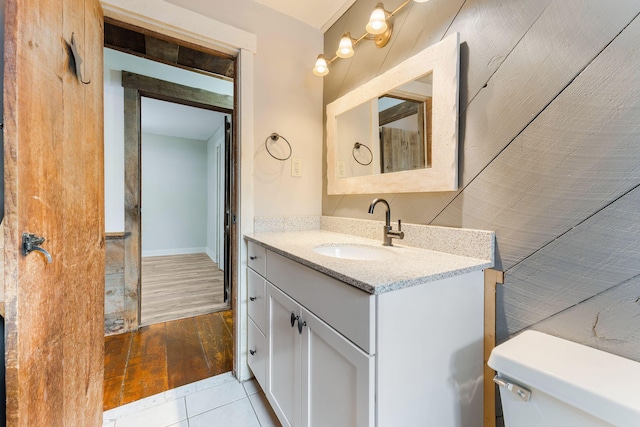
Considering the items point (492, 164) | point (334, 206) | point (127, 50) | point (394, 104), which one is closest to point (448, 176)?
point (492, 164)

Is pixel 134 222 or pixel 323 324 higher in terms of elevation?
pixel 134 222

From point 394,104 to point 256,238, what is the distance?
3.31 feet

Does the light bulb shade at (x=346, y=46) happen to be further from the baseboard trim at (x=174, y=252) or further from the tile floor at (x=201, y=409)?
the baseboard trim at (x=174, y=252)

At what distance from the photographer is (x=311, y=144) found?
191cm

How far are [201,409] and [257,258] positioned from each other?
83 centimetres

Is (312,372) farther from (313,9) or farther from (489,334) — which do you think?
(313,9)

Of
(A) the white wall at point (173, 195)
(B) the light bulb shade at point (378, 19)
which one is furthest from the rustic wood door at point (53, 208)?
(A) the white wall at point (173, 195)

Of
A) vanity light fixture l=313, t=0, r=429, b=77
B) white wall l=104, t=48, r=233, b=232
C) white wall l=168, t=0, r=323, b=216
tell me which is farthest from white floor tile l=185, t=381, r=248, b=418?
vanity light fixture l=313, t=0, r=429, b=77

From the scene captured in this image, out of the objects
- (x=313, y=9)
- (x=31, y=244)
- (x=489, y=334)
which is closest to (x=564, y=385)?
(x=489, y=334)

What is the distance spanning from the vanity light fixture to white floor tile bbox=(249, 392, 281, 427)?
1.96 m

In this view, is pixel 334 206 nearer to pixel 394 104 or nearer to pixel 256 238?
pixel 256 238

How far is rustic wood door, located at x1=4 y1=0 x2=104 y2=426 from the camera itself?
70 centimetres

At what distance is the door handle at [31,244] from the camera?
72cm

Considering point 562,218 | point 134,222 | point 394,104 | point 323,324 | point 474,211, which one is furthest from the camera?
point 134,222
